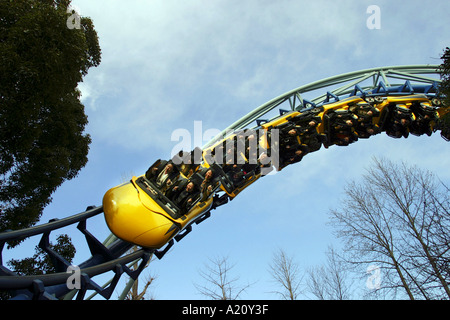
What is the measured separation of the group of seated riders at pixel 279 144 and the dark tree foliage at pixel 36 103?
270 centimetres

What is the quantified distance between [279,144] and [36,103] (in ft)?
16.5

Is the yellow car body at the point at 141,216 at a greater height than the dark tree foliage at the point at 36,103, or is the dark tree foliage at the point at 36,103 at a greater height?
the dark tree foliage at the point at 36,103

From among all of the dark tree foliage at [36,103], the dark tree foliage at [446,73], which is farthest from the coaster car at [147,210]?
the dark tree foliage at [446,73]

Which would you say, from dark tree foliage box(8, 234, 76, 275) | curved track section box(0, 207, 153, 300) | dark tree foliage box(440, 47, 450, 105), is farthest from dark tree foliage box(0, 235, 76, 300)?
dark tree foliage box(440, 47, 450, 105)

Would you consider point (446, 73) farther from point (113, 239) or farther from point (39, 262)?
point (39, 262)

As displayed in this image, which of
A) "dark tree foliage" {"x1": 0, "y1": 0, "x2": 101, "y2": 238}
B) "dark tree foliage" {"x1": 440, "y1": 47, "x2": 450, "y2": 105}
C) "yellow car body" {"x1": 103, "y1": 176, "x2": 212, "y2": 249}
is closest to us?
"dark tree foliage" {"x1": 440, "y1": 47, "x2": 450, "y2": 105}

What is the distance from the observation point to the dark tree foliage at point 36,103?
5.41m

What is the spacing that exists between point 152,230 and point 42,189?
12.8 ft

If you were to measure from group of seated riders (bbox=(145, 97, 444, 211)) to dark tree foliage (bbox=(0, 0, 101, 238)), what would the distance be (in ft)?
8.86

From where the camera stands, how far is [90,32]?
7.87 meters

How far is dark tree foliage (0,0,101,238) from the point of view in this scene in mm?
5414

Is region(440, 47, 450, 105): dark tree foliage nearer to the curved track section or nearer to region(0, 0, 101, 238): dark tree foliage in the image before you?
the curved track section

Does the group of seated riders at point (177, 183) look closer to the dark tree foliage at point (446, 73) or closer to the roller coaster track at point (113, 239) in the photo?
the roller coaster track at point (113, 239)
